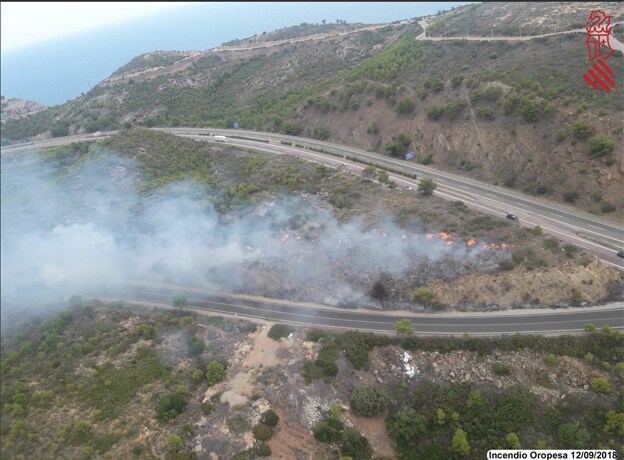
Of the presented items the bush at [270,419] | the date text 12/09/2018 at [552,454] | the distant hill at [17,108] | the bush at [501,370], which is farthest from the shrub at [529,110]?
the distant hill at [17,108]

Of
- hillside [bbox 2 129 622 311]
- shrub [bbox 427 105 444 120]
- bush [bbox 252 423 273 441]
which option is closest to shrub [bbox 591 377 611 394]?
hillside [bbox 2 129 622 311]

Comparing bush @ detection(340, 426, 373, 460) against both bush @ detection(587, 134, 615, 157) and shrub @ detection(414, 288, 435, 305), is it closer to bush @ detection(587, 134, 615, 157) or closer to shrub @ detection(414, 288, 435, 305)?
shrub @ detection(414, 288, 435, 305)

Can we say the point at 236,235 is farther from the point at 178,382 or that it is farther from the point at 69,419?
the point at 69,419

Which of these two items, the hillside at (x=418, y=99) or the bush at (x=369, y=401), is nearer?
the bush at (x=369, y=401)

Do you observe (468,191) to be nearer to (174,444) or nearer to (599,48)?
(599,48)

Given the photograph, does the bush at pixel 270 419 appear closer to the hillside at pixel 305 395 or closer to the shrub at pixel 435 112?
the hillside at pixel 305 395
